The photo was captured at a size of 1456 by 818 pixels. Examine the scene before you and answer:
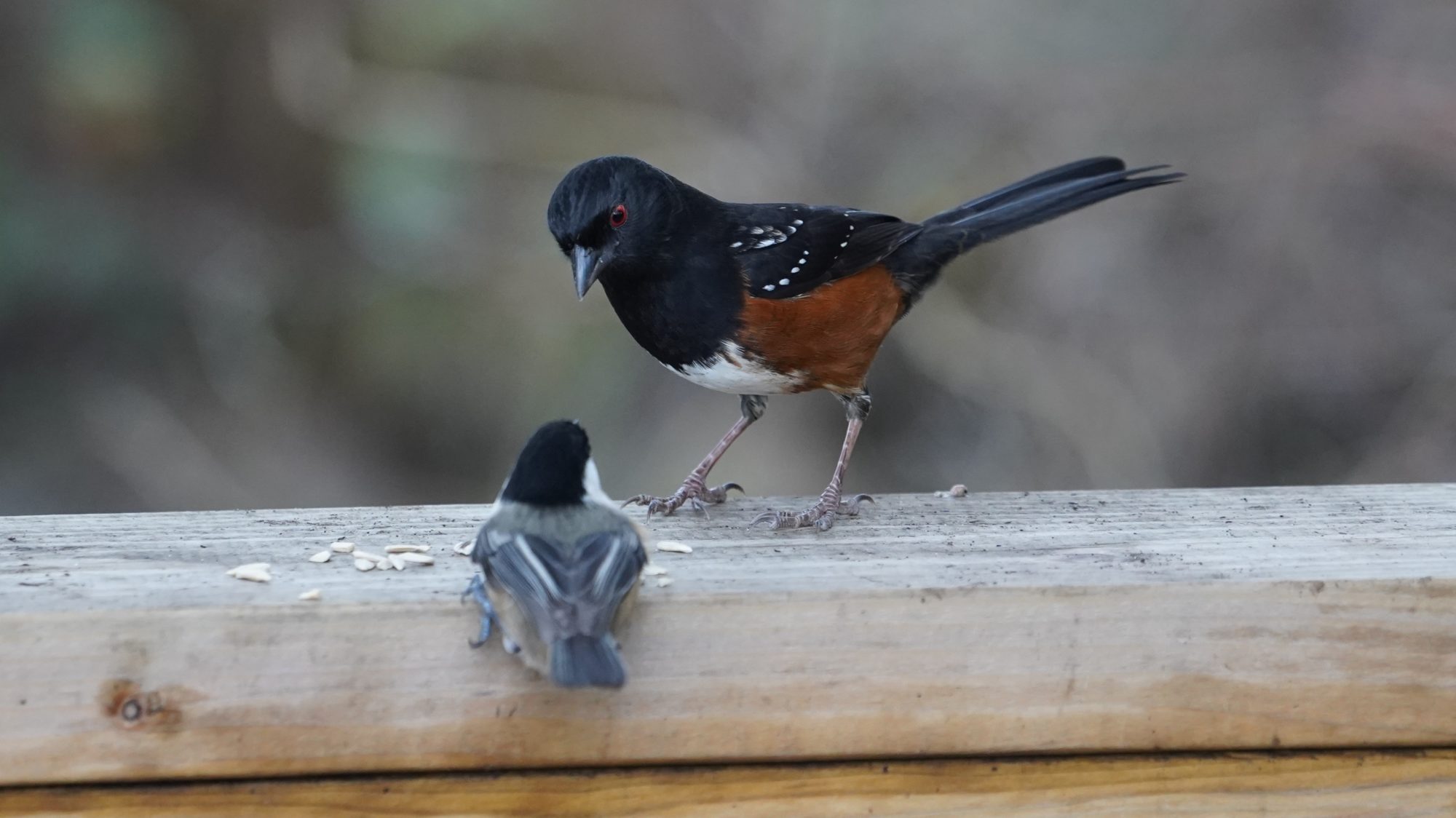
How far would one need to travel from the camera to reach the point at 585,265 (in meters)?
2.96

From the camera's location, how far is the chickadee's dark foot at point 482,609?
1945 mm

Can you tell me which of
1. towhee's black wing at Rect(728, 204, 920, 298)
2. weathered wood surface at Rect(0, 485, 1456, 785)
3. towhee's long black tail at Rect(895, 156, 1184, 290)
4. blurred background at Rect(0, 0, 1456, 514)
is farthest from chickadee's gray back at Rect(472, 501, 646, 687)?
blurred background at Rect(0, 0, 1456, 514)

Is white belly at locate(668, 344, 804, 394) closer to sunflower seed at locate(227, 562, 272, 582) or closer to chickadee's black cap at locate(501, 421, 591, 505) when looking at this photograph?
chickadee's black cap at locate(501, 421, 591, 505)

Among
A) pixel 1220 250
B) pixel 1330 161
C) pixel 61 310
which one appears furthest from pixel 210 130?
pixel 1330 161

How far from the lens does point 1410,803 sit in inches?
82.8

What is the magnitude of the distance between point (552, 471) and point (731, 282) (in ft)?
3.91

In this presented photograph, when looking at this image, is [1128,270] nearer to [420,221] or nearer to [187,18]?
[420,221]

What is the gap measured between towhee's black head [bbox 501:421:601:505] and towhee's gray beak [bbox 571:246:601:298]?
0.76m

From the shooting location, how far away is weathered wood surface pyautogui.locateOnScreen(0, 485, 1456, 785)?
1904 millimetres

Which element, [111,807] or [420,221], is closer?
[111,807]

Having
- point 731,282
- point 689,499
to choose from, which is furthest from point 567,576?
point 731,282

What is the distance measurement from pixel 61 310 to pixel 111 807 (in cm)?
364

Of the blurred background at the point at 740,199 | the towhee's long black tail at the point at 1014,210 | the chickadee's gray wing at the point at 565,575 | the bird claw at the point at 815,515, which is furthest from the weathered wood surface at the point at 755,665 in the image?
the blurred background at the point at 740,199

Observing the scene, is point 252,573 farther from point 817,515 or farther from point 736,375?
point 736,375
